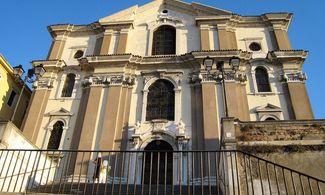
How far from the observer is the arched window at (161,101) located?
18.1 metres

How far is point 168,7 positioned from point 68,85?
380 inches

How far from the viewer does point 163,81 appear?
19.6 metres

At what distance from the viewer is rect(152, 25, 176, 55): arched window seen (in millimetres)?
21625

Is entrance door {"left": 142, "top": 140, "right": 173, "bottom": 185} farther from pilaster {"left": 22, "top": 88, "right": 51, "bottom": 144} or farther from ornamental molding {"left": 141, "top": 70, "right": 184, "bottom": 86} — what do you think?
pilaster {"left": 22, "top": 88, "right": 51, "bottom": 144}

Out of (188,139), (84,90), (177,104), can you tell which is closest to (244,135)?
(188,139)

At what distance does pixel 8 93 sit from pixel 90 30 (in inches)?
285

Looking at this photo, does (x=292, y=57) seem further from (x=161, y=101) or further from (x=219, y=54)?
(x=161, y=101)

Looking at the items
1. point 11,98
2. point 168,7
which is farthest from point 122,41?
point 11,98

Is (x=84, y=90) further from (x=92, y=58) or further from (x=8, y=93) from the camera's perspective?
(x=8, y=93)

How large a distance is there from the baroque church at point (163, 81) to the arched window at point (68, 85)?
7cm

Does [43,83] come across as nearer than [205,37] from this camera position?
Yes

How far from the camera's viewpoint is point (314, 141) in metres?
10.5

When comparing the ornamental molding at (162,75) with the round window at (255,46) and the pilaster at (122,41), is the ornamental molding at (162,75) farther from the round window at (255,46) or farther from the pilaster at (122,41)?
the round window at (255,46)

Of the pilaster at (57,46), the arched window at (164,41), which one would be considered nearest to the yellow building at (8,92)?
the pilaster at (57,46)
